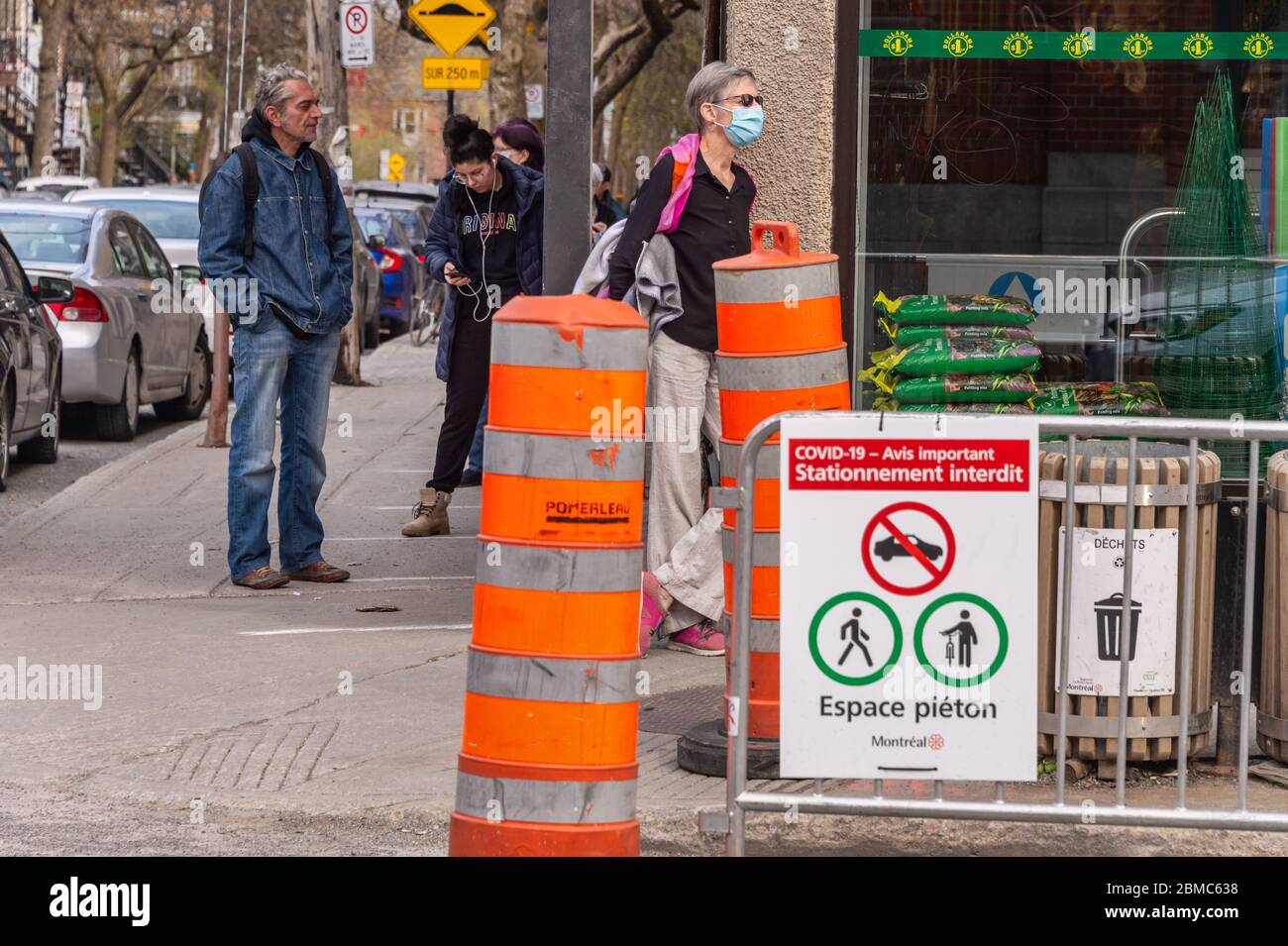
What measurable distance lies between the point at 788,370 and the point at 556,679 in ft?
4.59

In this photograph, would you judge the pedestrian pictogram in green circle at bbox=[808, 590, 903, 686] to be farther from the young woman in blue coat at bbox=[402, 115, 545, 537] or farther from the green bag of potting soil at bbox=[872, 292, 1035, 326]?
the young woman in blue coat at bbox=[402, 115, 545, 537]

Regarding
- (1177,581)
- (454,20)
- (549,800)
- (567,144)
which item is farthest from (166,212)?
(549,800)

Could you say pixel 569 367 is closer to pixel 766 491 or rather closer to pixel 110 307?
pixel 766 491

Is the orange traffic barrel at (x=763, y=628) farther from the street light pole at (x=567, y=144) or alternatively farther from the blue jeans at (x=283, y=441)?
the blue jeans at (x=283, y=441)

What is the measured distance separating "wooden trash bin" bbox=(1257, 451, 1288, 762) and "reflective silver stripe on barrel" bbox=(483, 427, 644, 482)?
2074 mm

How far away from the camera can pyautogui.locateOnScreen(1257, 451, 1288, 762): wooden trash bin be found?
18.2 feet

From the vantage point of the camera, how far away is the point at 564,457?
4.48 metres

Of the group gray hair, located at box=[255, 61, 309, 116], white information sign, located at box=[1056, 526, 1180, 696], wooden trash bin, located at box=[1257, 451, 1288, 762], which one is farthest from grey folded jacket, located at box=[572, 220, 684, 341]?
wooden trash bin, located at box=[1257, 451, 1288, 762]

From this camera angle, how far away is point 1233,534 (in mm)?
5707

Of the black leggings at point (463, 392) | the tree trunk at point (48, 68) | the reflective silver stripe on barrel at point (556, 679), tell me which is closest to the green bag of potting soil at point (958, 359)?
the reflective silver stripe on barrel at point (556, 679)
